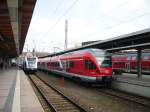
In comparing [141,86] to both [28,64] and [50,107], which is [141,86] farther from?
[28,64]

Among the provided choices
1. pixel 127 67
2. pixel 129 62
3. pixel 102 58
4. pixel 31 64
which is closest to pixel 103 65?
pixel 102 58

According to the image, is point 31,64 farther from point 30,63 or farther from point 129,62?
point 129,62

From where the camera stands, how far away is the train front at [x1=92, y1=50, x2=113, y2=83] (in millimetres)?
22609

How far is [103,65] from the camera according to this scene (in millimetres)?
22875

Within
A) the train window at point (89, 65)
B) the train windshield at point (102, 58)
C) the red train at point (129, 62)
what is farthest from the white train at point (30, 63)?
the train windshield at point (102, 58)

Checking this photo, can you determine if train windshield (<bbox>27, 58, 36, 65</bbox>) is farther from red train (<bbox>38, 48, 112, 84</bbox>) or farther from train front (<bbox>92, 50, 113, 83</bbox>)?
train front (<bbox>92, 50, 113, 83</bbox>)

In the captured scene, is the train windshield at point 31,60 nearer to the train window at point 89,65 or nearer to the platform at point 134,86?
the train window at point 89,65

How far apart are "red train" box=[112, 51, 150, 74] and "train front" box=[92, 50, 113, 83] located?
1279 centimetres

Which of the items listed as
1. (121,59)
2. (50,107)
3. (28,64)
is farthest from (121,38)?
(28,64)

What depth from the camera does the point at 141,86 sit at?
61.7 feet

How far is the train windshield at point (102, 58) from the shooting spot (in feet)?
74.9

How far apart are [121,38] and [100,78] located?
132 inches

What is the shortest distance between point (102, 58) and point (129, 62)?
16.4 meters

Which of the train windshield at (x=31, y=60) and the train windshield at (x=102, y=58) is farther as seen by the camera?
the train windshield at (x=31, y=60)
